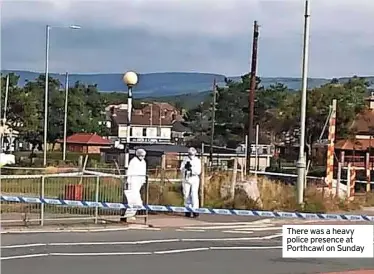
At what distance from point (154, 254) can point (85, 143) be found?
91.4 meters

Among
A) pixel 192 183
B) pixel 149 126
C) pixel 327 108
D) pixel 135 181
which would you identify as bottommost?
pixel 192 183

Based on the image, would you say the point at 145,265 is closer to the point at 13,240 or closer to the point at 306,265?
the point at 306,265

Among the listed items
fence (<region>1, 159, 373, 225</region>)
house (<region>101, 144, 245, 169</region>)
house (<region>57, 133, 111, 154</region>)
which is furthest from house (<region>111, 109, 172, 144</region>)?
fence (<region>1, 159, 373, 225</region>)

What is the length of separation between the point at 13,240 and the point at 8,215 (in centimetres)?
402

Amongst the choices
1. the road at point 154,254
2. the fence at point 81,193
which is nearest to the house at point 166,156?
the fence at point 81,193

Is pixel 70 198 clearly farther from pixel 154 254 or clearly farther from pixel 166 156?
pixel 166 156

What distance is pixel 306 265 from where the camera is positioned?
1227 cm

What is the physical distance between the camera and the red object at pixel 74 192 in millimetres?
20094

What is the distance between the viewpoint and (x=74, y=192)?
20.3 meters

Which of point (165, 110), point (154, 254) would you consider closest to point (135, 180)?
point (154, 254)

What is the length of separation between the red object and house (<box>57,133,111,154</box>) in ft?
272

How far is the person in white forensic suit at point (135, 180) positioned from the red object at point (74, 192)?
142cm

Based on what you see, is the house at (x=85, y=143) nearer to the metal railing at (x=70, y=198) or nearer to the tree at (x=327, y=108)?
the tree at (x=327, y=108)

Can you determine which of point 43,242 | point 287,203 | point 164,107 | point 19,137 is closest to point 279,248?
point 43,242
